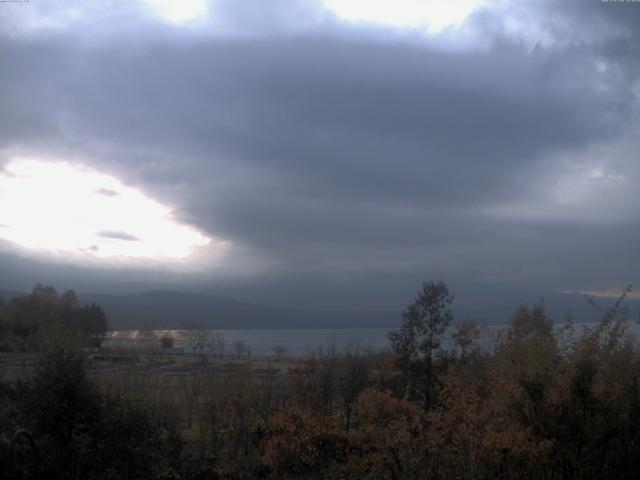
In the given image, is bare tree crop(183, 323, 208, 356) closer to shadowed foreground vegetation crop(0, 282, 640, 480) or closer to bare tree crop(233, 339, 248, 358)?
bare tree crop(233, 339, 248, 358)

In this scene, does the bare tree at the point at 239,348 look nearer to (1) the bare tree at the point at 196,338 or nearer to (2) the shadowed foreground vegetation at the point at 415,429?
(1) the bare tree at the point at 196,338

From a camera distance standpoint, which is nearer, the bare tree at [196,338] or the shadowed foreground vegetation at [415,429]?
the shadowed foreground vegetation at [415,429]

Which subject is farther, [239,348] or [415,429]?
[239,348]

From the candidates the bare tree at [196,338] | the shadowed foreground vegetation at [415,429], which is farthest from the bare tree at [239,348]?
the shadowed foreground vegetation at [415,429]

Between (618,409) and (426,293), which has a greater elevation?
(426,293)

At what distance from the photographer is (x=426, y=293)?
2366 cm

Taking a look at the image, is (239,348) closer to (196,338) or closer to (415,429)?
(196,338)

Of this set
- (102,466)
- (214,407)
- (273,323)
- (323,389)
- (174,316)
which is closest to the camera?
(102,466)

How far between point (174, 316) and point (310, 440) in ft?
348

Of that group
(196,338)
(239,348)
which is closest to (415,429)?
(239,348)

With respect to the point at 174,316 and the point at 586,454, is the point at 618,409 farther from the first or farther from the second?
the point at 174,316

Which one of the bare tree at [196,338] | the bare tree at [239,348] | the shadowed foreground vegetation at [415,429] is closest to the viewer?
the shadowed foreground vegetation at [415,429]

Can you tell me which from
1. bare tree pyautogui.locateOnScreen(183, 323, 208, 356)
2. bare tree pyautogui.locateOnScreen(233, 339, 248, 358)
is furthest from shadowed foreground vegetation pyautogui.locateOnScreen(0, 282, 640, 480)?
bare tree pyautogui.locateOnScreen(183, 323, 208, 356)

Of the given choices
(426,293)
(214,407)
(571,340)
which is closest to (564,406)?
(571,340)
